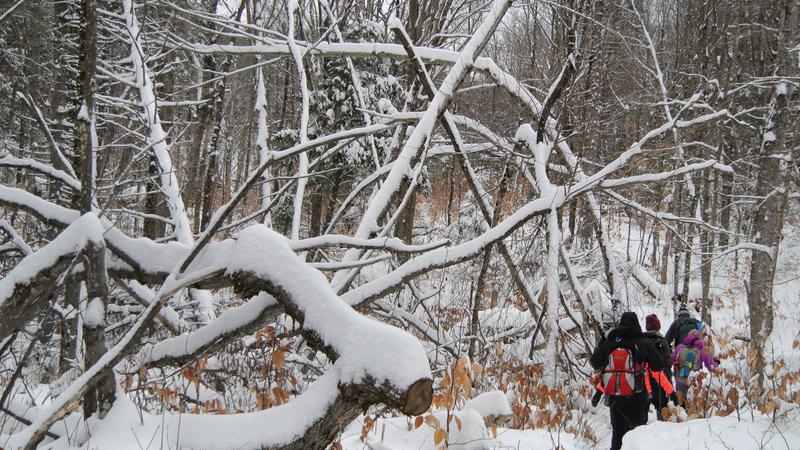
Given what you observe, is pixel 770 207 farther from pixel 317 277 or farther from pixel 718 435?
pixel 317 277

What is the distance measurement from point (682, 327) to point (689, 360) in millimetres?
722

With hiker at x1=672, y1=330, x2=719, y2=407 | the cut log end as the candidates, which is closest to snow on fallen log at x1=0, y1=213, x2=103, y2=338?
the cut log end

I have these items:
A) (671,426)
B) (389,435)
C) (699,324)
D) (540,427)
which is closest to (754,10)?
(699,324)

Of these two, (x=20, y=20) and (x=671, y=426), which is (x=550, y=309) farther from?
(x=20, y=20)

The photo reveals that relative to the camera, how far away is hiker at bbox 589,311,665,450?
536cm

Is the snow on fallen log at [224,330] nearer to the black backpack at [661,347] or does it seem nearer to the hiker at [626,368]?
the hiker at [626,368]

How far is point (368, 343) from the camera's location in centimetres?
196

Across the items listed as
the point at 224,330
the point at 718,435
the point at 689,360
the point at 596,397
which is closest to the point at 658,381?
the point at 596,397

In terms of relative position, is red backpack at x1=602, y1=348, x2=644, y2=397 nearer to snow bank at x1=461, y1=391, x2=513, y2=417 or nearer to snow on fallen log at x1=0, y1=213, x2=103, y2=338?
snow bank at x1=461, y1=391, x2=513, y2=417

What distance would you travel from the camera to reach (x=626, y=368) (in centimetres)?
534

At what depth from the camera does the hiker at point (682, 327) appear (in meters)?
8.02

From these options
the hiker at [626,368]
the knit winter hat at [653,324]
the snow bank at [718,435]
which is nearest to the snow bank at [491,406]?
the snow bank at [718,435]

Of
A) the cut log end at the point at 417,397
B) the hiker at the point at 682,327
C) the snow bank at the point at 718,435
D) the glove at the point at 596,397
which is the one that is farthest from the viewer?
the hiker at the point at 682,327

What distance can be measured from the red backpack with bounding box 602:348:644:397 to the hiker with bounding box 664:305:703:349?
3.10 meters
